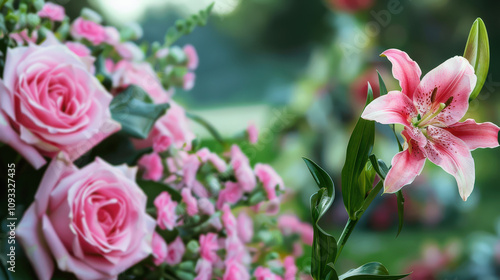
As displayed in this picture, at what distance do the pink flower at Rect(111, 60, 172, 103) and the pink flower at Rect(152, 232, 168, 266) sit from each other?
0.09 metres

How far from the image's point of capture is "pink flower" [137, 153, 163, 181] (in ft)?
1.12

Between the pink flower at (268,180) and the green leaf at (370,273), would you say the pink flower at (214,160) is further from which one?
the green leaf at (370,273)

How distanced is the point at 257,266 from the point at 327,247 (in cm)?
16

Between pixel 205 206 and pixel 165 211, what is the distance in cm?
3

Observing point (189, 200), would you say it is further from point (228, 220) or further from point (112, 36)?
point (112, 36)

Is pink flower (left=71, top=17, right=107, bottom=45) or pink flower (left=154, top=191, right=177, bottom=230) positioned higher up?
pink flower (left=71, top=17, right=107, bottom=45)

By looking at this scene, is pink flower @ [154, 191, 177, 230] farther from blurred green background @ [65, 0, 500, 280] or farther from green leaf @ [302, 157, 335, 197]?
blurred green background @ [65, 0, 500, 280]

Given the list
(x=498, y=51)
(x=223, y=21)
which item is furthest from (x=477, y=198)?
(x=223, y=21)

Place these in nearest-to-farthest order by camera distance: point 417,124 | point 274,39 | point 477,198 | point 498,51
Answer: point 417,124, point 477,198, point 498,51, point 274,39

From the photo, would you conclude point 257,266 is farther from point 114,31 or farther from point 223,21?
point 223,21

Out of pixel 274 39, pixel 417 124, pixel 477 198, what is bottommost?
pixel 477 198

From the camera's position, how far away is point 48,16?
362 millimetres

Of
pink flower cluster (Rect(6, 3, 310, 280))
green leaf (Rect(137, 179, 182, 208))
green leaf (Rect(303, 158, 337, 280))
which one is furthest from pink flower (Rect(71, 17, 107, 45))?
green leaf (Rect(303, 158, 337, 280))

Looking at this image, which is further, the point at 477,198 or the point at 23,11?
the point at 477,198
